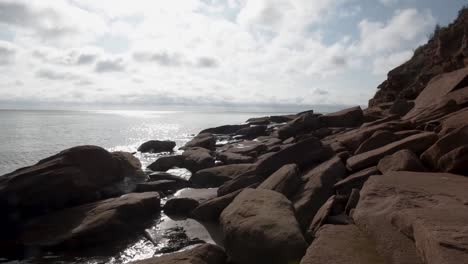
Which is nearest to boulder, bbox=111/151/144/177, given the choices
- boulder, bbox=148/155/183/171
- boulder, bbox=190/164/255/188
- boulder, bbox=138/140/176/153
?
boulder, bbox=148/155/183/171

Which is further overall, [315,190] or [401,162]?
[315,190]

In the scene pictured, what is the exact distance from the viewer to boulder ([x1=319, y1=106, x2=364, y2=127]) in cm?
2106

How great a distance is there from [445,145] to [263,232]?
5069 millimetres

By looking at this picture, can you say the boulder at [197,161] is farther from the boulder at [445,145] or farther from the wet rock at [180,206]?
the boulder at [445,145]

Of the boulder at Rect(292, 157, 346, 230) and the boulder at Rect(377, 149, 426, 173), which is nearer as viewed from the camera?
the boulder at Rect(377, 149, 426, 173)

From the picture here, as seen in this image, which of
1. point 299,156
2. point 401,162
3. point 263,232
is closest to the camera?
point 263,232

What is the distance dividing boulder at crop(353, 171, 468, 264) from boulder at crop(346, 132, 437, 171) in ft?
6.65

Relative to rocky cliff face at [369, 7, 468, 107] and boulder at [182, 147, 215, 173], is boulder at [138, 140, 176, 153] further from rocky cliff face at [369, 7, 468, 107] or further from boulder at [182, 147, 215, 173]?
rocky cliff face at [369, 7, 468, 107]

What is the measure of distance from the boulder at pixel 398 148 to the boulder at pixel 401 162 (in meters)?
0.77

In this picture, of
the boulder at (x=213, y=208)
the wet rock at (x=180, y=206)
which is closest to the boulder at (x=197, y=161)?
the wet rock at (x=180, y=206)

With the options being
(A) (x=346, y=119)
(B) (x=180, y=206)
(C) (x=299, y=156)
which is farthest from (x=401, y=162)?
(A) (x=346, y=119)

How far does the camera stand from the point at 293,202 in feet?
32.9

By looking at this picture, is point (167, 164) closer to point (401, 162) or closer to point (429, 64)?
point (401, 162)

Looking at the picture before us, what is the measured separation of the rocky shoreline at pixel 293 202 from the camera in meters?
5.52
